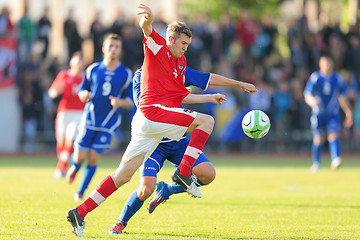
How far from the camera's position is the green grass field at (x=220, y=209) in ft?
23.0

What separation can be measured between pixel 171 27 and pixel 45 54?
593 inches

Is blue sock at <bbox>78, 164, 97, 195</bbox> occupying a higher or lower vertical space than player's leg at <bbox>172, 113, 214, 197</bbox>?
lower

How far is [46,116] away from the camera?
20938mm

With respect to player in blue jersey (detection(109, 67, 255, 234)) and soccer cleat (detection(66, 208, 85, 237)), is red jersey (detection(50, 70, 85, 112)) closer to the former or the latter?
player in blue jersey (detection(109, 67, 255, 234))

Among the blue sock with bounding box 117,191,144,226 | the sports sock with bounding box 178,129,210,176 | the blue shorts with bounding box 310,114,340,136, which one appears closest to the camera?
the sports sock with bounding box 178,129,210,176

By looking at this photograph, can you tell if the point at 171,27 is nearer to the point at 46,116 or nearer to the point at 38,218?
the point at 38,218

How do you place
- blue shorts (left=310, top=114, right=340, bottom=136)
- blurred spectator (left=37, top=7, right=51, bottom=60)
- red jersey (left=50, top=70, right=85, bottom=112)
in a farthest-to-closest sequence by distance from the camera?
blurred spectator (left=37, top=7, right=51, bottom=60) → blue shorts (left=310, top=114, right=340, bottom=136) → red jersey (left=50, top=70, right=85, bottom=112)

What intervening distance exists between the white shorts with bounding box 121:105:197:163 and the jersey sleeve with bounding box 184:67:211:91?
67 centimetres

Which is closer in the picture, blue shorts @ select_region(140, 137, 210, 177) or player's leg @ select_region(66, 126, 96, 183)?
blue shorts @ select_region(140, 137, 210, 177)

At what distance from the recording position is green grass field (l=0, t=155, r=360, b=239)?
7000 millimetres

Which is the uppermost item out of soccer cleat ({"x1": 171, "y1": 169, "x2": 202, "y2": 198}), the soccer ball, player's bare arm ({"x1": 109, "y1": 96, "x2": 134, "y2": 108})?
player's bare arm ({"x1": 109, "y1": 96, "x2": 134, "y2": 108})

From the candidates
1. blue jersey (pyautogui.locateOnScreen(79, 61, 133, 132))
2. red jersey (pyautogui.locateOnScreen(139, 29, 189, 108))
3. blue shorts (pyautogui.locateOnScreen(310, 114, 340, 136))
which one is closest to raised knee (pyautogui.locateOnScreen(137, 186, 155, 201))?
red jersey (pyautogui.locateOnScreen(139, 29, 189, 108))

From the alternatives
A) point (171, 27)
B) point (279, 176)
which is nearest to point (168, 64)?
point (171, 27)

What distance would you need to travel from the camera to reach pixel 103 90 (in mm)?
10172
